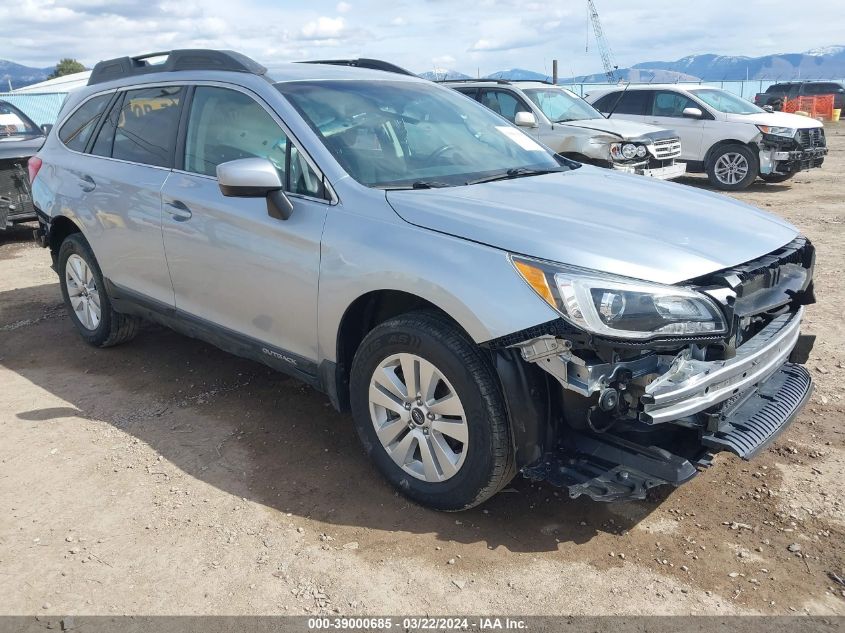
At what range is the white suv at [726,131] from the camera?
488 inches

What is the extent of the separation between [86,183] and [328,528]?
307 centimetres

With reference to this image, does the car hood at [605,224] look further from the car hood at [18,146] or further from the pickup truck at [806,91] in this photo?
the pickup truck at [806,91]

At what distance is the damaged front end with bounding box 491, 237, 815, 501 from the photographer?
2590 mm

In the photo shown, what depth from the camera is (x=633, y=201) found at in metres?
3.37

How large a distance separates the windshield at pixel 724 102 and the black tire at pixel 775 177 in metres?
1.22

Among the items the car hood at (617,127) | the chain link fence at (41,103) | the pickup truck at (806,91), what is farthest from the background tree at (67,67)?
the car hood at (617,127)

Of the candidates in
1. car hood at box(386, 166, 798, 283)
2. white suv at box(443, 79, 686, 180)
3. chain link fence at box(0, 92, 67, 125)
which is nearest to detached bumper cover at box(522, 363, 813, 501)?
car hood at box(386, 166, 798, 283)

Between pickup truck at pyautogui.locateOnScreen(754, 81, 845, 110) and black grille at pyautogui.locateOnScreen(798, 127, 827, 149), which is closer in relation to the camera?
black grille at pyautogui.locateOnScreen(798, 127, 827, 149)

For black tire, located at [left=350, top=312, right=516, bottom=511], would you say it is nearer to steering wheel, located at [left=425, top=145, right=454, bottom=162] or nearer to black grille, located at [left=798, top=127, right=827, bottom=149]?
steering wheel, located at [left=425, top=145, right=454, bottom=162]

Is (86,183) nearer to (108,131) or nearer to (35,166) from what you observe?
(108,131)

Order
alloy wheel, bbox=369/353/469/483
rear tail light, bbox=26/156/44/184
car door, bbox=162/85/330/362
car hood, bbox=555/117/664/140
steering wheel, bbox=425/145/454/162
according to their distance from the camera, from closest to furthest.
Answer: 1. alloy wheel, bbox=369/353/469/483
2. car door, bbox=162/85/330/362
3. steering wheel, bbox=425/145/454/162
4. rear tail light, bbox=26/156/44/184
5. car hood, bbox=555/117/664/140

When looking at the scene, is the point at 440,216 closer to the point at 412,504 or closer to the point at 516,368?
the point at 516,368

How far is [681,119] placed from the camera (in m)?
13.1

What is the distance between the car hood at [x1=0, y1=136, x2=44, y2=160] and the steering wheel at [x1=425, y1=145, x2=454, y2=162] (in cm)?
716
